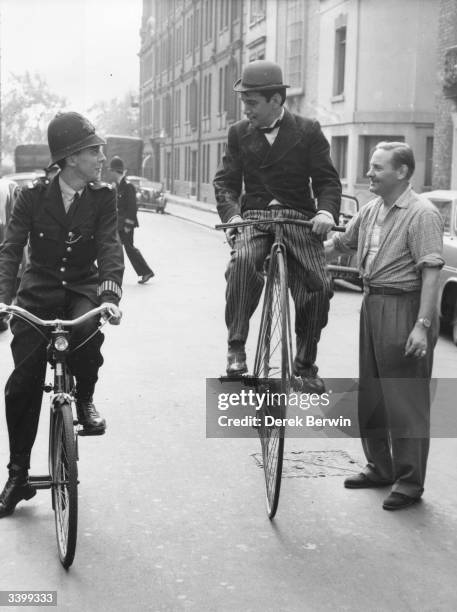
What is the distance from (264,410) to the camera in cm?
530

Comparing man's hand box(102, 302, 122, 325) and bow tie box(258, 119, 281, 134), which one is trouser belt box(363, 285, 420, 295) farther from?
man's hand box(102, 302, 122, 325)

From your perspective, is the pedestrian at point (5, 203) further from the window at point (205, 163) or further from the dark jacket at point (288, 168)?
the window at point (205, 163)

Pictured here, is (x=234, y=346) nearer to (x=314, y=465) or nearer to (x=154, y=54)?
(x=314, y=465)

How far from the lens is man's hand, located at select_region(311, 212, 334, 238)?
5609mm

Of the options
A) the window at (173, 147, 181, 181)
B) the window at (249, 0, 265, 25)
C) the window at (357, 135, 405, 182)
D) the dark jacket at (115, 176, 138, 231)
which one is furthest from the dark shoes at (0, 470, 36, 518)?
the window at (173, 147, 181, 181)

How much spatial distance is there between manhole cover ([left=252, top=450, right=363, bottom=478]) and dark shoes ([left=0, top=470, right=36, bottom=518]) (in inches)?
62.1

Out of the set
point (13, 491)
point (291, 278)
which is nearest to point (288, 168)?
point (291, 278)

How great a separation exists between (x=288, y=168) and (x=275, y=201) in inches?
8.4

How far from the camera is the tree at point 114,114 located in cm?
11762

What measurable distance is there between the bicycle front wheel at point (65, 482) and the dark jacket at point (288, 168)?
200 cm

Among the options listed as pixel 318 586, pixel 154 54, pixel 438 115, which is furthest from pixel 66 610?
pixel 154 54

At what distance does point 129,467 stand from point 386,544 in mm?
1785

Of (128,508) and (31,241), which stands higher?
(31,241)

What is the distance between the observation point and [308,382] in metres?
5.82
